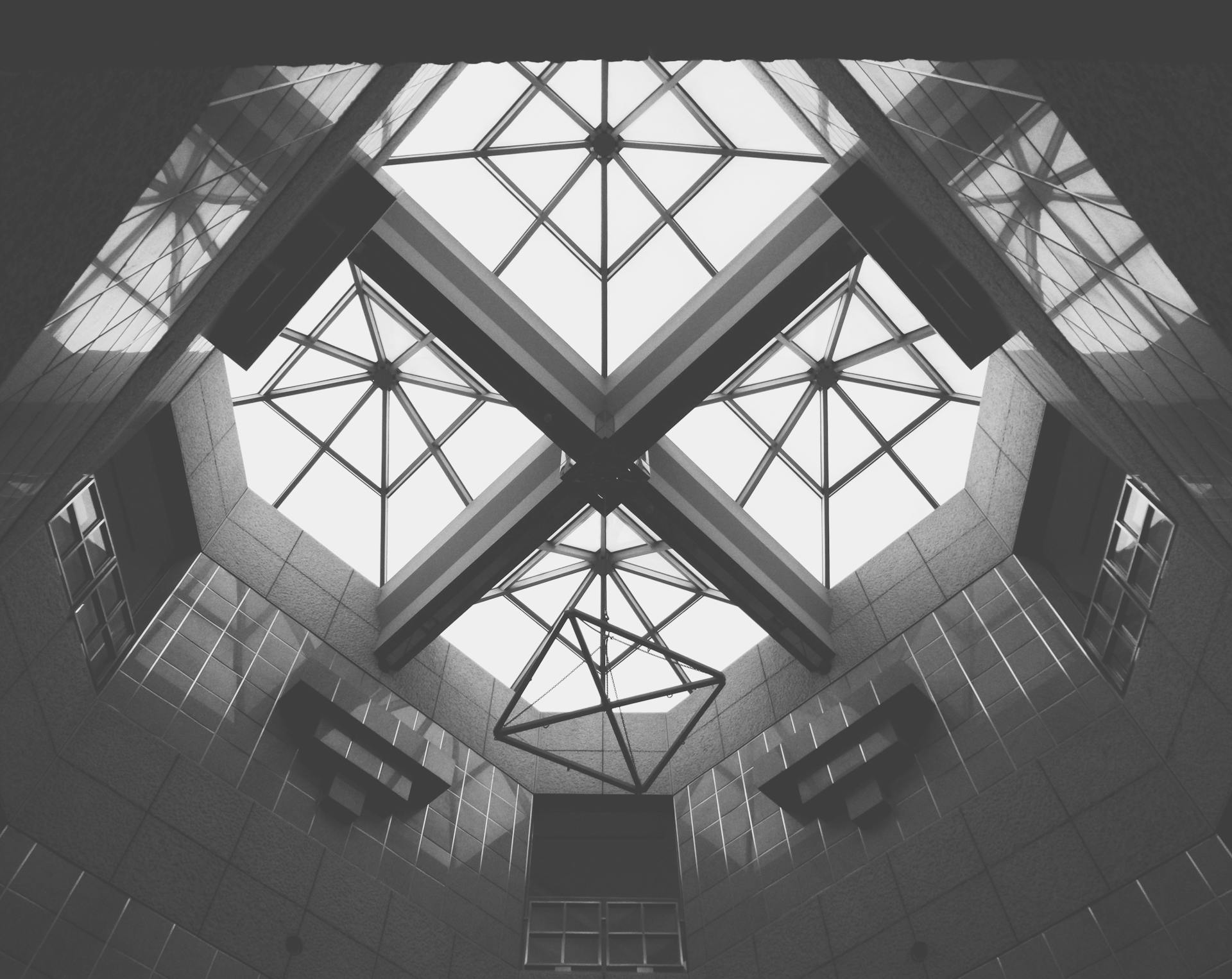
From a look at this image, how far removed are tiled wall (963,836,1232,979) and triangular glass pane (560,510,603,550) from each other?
46.2 feet

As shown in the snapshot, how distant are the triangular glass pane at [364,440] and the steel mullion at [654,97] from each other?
916 centimetres

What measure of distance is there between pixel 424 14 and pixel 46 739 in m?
15.9

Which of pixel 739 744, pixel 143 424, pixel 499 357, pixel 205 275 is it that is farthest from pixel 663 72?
pixel 739 744

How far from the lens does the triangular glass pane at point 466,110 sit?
19500mm

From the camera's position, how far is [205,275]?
42.1ft

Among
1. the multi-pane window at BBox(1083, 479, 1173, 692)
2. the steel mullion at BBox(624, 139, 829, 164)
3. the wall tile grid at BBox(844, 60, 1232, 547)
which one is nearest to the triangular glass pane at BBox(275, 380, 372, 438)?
the steel mullion at BBox(624, 139, 829, 164)

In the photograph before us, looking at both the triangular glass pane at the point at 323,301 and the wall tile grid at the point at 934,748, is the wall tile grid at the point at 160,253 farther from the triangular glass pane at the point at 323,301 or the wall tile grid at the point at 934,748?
the wall tile grid at the point at 934,748

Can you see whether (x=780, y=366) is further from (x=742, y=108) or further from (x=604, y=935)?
(x=604, y=935)

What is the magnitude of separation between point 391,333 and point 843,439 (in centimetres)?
1196

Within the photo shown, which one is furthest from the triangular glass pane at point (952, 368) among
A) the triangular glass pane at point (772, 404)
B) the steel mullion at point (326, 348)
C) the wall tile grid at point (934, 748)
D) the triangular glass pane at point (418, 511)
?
the steel mullion at point (326, 348)

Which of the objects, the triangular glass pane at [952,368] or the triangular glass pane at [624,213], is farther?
the triangular glass pane at [952,368]

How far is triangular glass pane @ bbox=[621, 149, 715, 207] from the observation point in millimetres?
20719

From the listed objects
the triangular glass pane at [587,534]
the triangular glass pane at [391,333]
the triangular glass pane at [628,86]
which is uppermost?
the triangular glass pane at [628,86]

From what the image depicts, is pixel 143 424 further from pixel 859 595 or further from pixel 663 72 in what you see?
pixel 859 595
